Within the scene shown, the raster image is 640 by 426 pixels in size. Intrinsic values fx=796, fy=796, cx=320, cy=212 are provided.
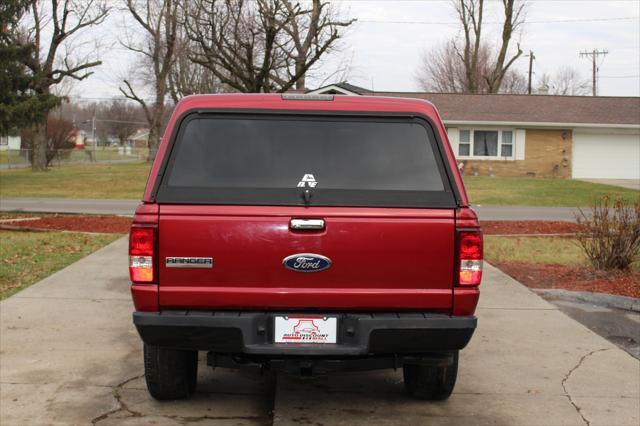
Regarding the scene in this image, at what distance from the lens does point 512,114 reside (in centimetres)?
3581

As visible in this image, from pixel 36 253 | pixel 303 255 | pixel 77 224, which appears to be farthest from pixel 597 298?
pixel 77 224

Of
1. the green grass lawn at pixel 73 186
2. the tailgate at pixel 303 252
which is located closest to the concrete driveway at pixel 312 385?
the tailgate at pixel 303 252

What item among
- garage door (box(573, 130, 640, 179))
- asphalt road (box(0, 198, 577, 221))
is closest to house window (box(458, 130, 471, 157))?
garage door (box(573, 130, 640, 179))

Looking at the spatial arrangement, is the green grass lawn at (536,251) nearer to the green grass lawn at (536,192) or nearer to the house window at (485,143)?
the green grass lawn at (536,192)

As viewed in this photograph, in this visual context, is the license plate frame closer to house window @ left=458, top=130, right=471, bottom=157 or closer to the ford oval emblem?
the ford oval emblem

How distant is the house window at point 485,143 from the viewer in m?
35.6

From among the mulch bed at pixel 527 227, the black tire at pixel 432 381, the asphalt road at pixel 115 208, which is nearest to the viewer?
the black tire at pixel 432 381

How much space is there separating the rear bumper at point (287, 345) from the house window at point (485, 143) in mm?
31870

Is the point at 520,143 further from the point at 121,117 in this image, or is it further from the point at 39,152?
the point at 121,117

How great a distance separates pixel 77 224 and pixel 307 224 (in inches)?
495

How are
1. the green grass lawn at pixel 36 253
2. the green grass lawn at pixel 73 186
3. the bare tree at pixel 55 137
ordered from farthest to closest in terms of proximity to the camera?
the bare tree at pixel 55 137 < the green grass lawn at pixel 73 186 < the green grass lawn at pixel 36 253

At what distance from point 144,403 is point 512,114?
32576 mm

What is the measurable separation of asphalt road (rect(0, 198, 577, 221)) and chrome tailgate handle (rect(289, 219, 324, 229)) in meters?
14.1

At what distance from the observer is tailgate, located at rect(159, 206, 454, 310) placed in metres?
4.33
